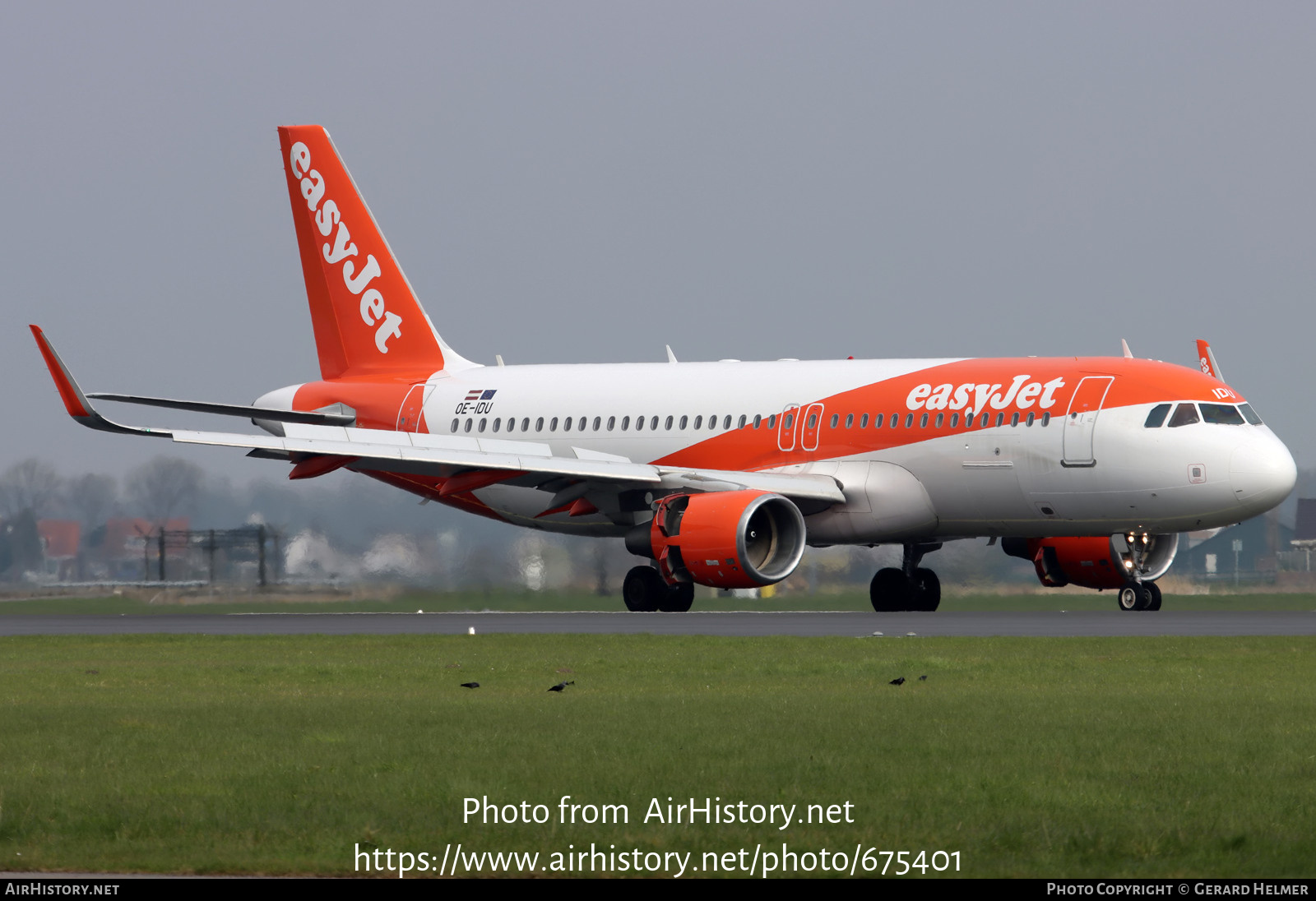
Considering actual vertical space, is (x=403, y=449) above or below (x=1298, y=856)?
above

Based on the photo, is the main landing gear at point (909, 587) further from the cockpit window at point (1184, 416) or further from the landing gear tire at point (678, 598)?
the cockpit window at point (1184, 416)

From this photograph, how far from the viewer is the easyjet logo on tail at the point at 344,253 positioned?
40500 millimetres

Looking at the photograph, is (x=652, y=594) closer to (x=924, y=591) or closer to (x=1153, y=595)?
(x=924, y=591)

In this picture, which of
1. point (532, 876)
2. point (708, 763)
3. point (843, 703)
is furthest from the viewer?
point (843, 703)

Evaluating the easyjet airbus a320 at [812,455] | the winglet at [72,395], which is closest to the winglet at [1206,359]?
the easyjet airbus a320 at [812,455]

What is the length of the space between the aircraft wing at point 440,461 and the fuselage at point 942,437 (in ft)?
2.42

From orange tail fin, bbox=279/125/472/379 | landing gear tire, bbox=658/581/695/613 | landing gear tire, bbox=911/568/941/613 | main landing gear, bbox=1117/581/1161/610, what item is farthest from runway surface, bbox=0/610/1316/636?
orange tail fin, bbox=279/125/472/379

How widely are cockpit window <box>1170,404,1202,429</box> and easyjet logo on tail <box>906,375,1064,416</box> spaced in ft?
6.06

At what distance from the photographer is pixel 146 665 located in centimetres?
2061

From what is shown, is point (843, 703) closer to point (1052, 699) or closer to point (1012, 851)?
point (1052, 699)

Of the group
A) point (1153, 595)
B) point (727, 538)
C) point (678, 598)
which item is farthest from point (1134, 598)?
point (678, 598)

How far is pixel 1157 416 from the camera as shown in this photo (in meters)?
30.1

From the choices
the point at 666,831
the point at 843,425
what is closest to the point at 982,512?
the point at 843,425

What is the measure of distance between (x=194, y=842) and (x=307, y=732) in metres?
Result: 4.21
